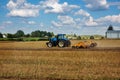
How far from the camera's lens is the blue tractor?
3144cm

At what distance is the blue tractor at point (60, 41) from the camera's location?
3144cm

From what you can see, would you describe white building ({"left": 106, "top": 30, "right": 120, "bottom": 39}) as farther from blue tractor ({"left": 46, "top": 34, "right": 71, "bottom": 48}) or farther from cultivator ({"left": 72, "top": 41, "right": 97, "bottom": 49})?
blue tractor ({"left": 46, "top": 34, "right": 71, "bottom": 48})

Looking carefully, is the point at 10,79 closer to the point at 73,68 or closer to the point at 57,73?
the point at 57,73

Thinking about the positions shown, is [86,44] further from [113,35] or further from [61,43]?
[113,35]

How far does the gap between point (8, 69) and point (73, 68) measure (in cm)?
336

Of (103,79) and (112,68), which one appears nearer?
(103,79)

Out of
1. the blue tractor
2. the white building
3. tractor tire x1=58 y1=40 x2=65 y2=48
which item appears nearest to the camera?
the white building

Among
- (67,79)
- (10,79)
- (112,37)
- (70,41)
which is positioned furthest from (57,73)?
(70,41)

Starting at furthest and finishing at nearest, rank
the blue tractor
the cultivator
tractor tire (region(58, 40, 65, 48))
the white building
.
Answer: the cultivator < tractor tire (region(58, 40, 65, 48)) < the blue tractor < the white building

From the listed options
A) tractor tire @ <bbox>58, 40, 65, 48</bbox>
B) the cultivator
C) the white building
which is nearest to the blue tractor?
tractor tire @ <bbox>58, 40, 65, 48</bbox>

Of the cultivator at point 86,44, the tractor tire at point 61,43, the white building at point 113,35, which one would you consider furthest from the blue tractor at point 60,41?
the white building at point 113,35

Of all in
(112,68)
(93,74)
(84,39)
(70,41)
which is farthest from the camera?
(70,41)

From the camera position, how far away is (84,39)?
30.3 metres

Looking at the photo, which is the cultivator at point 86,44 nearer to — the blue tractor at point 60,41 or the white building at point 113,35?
the blue tractor at point 60,41
